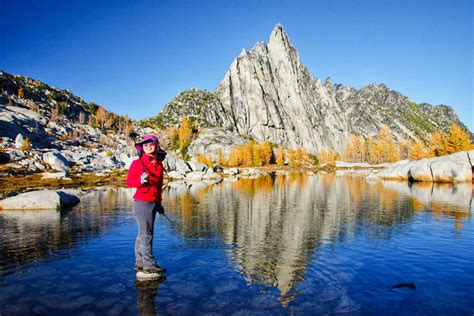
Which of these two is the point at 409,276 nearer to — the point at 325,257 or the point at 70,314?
the point at 325,257

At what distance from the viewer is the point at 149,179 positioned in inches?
392

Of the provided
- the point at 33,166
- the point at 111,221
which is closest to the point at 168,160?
the point at 33,166

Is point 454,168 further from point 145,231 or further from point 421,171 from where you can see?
point 145,231

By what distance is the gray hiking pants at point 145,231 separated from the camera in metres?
9.93

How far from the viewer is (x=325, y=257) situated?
1253cm

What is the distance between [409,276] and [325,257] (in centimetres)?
310

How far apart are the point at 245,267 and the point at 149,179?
15.1ft

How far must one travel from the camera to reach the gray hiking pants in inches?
391

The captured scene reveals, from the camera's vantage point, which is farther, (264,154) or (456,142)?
(264,154)

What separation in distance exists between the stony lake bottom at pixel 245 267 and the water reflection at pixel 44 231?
0.23ft

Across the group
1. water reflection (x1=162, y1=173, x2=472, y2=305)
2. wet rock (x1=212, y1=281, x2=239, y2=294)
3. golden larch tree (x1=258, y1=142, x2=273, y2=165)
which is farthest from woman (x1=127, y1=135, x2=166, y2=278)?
golden larch tree (x1=258, y1=142, x2=273, y2=165)

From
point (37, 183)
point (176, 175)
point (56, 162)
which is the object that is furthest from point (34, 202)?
point (56, 162)

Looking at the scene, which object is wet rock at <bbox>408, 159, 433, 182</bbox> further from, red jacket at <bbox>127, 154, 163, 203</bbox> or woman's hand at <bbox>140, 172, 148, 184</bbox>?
woman's hand at <bbox>140, 172, 148, 184</bbox>

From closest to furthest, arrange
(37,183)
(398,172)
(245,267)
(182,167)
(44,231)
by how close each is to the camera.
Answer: (245,267)
(44,231)
(37,183)
(398,172)
(182,167)
